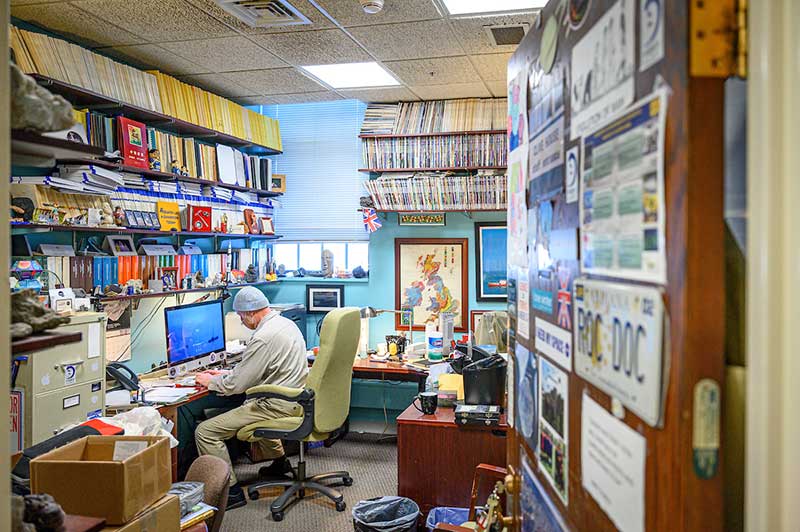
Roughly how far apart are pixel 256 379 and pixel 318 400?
19.1 inches

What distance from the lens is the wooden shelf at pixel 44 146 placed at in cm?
116

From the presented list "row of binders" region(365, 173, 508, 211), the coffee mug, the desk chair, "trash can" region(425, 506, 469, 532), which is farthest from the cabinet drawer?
"row of binders" region(365, 173, 508, 211)

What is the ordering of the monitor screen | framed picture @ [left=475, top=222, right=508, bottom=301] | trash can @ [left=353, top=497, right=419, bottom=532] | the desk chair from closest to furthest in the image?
the desk chair → trash can @ [left=353, top=497, right=419, bottom=532] → the monitor screen → framed picture @ [left=475, top=222, right=508, bottom=301]

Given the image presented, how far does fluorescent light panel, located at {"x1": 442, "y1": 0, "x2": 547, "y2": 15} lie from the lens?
3.20m

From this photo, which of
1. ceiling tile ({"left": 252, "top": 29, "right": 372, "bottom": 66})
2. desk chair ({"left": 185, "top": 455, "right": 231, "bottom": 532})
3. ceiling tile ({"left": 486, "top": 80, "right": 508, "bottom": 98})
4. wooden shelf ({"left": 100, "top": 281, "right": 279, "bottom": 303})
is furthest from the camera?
ceiling tile ({"left": 486, "top": 80, "right": 508, "bottom": 98})

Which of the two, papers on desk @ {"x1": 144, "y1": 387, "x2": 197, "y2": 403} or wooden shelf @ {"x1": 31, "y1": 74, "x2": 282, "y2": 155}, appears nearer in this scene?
wooden shelf @ {"x1": 31, "y1": 74, "x2": 282, "y2": 155}

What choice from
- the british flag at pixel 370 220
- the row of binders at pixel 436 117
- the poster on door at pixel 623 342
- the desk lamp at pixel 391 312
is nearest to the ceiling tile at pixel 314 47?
the row of binders at pixel 436 117

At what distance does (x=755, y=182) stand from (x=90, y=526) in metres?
1.46

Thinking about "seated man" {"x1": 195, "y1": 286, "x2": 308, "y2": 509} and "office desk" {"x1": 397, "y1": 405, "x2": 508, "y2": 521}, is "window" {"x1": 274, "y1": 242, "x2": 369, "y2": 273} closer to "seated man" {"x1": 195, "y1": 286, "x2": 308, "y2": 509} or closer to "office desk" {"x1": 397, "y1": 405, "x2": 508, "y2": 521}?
"seated man" {"x1": 195, "y1": 286, "x2": 308, "y2": 509}

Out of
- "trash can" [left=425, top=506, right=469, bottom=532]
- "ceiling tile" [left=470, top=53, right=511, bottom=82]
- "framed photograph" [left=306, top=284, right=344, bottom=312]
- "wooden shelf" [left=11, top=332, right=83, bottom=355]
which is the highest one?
"ceiling tile" [left=470, top=53, right=511, bottom=82]

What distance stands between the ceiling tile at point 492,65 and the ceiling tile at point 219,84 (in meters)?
1.79

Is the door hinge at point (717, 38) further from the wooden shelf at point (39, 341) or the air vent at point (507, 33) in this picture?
the air vent at point (507, 33)

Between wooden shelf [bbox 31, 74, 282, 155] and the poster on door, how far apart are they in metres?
3.23

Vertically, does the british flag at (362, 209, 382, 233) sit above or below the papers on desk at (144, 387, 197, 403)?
above
